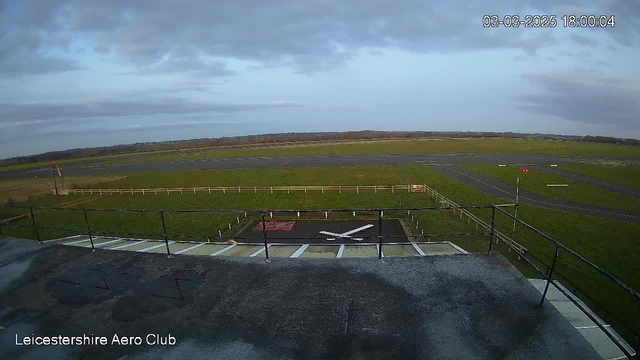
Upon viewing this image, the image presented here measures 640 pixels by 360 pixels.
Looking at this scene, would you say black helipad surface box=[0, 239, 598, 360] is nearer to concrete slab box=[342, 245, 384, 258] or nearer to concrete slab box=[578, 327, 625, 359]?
concrete slab box=[578, 327, 625, 359]

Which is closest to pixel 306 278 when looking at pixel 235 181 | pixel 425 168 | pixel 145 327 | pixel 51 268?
pixel 145 327

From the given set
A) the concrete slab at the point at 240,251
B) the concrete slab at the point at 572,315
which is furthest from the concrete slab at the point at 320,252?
the concrete slab at the point at 572,315

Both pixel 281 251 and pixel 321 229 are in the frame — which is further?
pixel 321 229

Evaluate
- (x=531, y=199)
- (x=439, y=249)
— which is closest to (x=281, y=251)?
(x=439, y=249)

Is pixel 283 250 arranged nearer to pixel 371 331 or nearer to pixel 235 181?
pixel 371 331

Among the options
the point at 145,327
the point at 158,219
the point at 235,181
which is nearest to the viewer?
the point at 145,327

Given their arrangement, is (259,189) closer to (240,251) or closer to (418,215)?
(418,215)

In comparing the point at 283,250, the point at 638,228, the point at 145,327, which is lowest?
the point at 638,228
